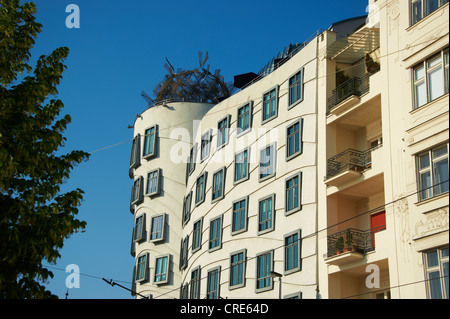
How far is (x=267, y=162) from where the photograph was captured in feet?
118

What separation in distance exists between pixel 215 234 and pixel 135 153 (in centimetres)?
1355

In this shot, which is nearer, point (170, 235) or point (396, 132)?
point (396, 132)

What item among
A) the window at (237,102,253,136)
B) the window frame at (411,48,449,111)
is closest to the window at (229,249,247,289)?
the window at (237,102,253,136)

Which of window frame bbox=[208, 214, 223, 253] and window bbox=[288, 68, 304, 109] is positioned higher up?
window bbox=[288, 68, 304, 109]

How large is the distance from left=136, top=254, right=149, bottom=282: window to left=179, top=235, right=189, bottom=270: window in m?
3.22

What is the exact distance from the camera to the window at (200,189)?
4266 centimetres

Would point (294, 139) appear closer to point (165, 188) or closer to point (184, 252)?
point (184, 252)

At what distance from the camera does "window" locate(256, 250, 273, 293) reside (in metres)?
Answer: 33.3

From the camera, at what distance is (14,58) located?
1596 centimetres

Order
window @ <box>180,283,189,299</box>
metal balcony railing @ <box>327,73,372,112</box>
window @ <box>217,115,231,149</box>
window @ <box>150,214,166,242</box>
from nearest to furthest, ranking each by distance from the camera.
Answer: metal balcony railing @ <box>327,73,372,112</box>, window @ <box>217,115,231,149</box>, window @ <box>180,283,189,299</box>, window @ <box>150,214,166,242</box>

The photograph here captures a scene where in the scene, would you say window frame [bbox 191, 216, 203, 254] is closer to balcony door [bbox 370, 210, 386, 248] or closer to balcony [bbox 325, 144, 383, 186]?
balcony [bbox 325, 144, 383, 186]

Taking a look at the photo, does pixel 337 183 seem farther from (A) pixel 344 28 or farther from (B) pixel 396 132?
(A) pixel 344 28

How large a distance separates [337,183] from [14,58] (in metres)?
18.1

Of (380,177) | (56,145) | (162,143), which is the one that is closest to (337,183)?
(380,177)
